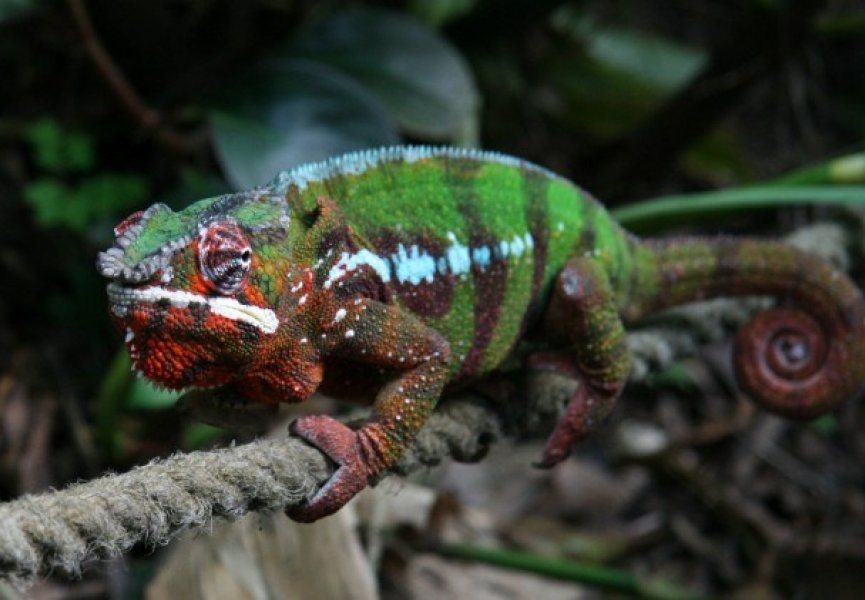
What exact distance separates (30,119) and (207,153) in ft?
1.99

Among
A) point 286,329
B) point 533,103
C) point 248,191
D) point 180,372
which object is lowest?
point 180,372

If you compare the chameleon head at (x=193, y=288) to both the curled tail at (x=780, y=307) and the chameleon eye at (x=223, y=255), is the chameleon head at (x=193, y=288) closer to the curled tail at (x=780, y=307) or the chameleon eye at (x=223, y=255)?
the chameleon eye at (x=223, y=255)

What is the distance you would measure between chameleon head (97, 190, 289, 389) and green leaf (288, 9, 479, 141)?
1.49 m

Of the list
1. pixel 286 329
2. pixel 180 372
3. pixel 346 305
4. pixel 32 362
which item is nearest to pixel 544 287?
pixel 346 305

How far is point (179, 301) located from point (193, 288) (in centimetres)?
3

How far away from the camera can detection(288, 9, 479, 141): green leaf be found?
2865 millimetres

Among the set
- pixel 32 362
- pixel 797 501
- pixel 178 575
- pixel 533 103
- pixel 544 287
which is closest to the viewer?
pixel 544 287

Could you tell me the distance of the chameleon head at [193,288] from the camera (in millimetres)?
1315

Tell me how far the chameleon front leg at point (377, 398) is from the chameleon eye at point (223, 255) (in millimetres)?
204

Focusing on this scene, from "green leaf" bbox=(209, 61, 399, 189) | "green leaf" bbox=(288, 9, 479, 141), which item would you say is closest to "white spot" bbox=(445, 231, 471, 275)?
"green leaf" bbox=(209, 61, 399, 189)

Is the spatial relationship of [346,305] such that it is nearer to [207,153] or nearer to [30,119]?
[207,153]

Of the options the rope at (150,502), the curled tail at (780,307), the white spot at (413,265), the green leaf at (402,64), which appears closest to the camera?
the rope at (150,502)

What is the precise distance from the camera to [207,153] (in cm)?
315

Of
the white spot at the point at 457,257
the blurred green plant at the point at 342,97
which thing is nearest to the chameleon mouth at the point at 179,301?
the white spot at the point at 457,257
